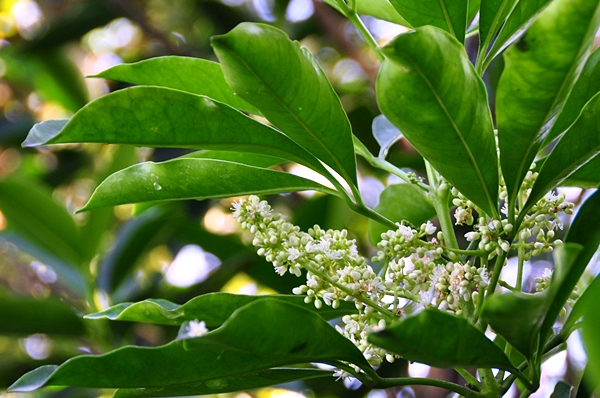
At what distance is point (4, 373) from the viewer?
61.0 inches

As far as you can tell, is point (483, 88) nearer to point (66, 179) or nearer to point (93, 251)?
point (93, 251)

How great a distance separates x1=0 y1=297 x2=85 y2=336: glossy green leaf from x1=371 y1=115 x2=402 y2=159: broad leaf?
88 centimetres

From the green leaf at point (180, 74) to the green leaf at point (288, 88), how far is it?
0.60 feet

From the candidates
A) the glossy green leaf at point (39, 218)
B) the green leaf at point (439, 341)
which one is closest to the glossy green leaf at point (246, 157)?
the green leaf at point (439, 341)

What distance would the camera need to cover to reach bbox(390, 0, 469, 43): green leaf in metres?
0.76

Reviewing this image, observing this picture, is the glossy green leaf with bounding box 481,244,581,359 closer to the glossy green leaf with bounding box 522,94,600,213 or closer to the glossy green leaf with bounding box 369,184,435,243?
the glossy green leaf with bounding box 522,94,600,213

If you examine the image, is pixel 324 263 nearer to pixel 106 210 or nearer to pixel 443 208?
pixel 443 208

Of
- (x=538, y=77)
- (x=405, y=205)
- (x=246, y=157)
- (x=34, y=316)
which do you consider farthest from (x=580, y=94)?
→ (x=34, y=316)

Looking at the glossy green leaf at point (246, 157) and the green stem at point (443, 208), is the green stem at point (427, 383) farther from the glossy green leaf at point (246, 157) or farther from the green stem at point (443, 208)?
the glossy green leaf at point (246, 157)

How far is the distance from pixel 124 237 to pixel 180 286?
0.20 m

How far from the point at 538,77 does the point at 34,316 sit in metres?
1.31

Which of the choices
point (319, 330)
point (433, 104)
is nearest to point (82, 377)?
point (319, 330)

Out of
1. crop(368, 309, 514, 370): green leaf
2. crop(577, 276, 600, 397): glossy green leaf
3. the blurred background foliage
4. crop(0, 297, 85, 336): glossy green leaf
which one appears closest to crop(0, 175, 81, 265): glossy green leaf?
the blurred background foliage

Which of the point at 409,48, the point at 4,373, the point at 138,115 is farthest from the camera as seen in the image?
the point at 4,373
